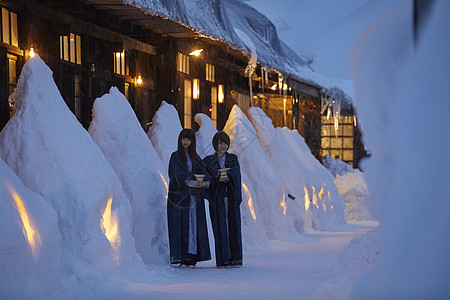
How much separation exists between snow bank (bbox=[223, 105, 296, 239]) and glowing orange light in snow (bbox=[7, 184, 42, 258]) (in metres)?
8.83

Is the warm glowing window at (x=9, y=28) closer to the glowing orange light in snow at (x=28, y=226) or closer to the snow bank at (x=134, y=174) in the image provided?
the snow bank at (x=134, y=174)

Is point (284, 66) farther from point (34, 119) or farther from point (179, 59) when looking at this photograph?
point (34, 119)

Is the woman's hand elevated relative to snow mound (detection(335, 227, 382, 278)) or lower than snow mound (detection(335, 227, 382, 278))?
elevated

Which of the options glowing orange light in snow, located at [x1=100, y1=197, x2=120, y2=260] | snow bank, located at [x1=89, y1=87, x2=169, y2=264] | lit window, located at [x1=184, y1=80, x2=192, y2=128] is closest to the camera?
glowing orange light in snow, located at [x1=100, y1=197, x2=120, y2=260]

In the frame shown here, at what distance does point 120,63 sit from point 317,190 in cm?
817

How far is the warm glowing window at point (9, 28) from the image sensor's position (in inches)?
374

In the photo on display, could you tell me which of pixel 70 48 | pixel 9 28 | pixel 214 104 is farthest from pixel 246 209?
pixel 9 28

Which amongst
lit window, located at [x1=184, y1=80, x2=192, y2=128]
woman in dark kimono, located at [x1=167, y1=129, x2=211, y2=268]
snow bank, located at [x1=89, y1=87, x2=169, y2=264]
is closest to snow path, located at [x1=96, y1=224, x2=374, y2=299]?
woman in dark kimono, located at [x1=167, y1=129, x2=211, y2=268]

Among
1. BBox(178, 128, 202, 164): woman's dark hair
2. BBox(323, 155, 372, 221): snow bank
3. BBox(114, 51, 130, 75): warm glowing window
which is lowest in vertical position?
BBox(323, 155, 372, 221): snow bank

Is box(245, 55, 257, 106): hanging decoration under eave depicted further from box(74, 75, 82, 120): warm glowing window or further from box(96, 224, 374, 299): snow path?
box(96, 224, 374, 299): snow path

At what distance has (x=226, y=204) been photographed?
32.3 ft

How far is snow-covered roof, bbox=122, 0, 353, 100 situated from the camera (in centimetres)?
1172

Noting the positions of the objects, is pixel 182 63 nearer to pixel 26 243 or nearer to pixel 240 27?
pixel 240 27

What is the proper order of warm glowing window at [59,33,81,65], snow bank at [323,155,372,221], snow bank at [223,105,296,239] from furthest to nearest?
snow bank at [323,155,372,221], snow bank at [223,105,296,239], warm glowing window at [59,33,81,65]
